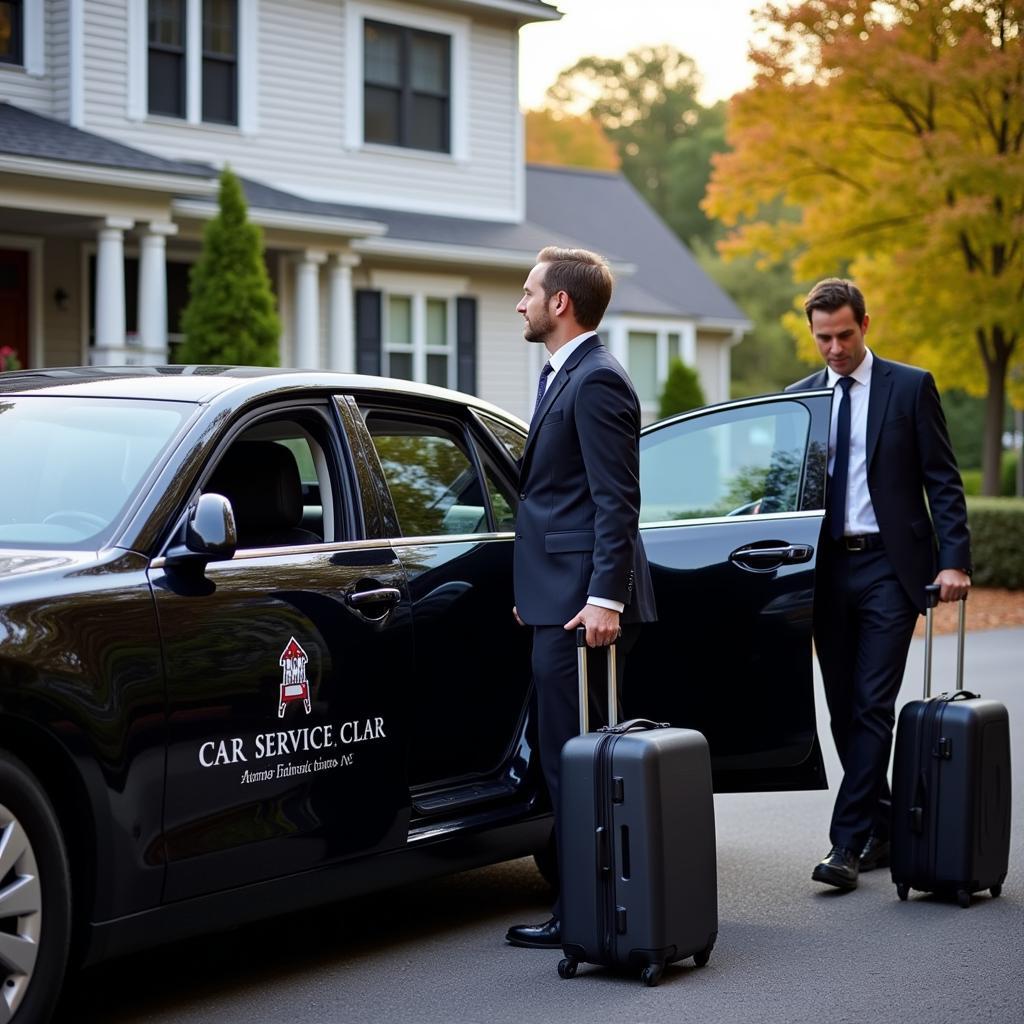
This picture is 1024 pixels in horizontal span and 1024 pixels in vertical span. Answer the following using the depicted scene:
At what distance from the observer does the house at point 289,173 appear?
60.8ft

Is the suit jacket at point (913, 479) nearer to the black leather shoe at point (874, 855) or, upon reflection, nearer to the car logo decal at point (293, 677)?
the black leather shoe at point (874, 855)

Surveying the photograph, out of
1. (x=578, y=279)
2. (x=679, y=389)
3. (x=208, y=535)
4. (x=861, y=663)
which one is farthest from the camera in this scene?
(x=679, y=389)

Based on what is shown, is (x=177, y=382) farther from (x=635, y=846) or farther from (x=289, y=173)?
(x=289, y=173)

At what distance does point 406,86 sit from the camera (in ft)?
78.1

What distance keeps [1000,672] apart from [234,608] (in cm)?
938

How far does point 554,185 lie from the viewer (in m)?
35.2

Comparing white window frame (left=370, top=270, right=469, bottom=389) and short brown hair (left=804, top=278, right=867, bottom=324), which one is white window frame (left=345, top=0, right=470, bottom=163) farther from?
short brown hair (left=804, top=278, right=867, bottom=324)

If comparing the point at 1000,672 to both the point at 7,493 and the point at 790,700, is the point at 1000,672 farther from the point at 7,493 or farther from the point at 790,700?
the point at 7,493

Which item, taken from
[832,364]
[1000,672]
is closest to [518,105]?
[1000,672]

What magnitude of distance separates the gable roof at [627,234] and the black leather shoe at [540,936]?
26.6 m

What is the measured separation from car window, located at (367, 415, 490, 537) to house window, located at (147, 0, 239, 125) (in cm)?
1602

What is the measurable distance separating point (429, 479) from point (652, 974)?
1787 millimetres

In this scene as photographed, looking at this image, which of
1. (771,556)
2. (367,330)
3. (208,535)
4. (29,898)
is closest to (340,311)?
(367,330)

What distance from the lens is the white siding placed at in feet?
66.2
